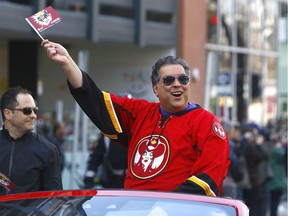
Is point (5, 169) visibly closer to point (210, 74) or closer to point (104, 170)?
point (104, 170)

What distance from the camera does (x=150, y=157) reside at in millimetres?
5043

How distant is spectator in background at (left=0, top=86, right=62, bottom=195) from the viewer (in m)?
5.52

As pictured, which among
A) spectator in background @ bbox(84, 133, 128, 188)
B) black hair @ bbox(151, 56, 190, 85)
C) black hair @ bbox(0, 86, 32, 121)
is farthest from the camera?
spectator in background @ bbox(84, 133, 128, 188)

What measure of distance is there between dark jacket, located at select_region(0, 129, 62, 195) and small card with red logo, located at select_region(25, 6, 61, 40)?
3.00 feet

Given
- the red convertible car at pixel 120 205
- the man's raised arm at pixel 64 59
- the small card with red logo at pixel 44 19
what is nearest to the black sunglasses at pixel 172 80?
the man's raised arm at pixel 64 59

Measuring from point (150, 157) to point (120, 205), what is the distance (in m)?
0.98

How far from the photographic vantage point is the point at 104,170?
10.1 meters

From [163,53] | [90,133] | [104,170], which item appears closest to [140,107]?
[104,170]

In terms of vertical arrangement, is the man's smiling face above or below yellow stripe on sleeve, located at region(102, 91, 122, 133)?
above

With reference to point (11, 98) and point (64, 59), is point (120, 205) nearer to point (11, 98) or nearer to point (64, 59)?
point (64, 59)

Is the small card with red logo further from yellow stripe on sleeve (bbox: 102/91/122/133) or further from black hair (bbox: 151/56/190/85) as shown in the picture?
black hair (bbox: 151/56/190/85)

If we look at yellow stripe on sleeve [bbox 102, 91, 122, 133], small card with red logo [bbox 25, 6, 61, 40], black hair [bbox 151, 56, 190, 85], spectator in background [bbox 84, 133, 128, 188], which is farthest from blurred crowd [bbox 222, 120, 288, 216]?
small card with red logo [bbox 25, 6, 61, 40]

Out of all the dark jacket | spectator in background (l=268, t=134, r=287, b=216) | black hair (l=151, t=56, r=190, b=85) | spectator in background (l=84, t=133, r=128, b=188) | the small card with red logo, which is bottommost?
spectator in background (l=268, t=134, r=287, b=216)

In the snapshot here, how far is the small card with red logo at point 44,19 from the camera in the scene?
518 centimetres
